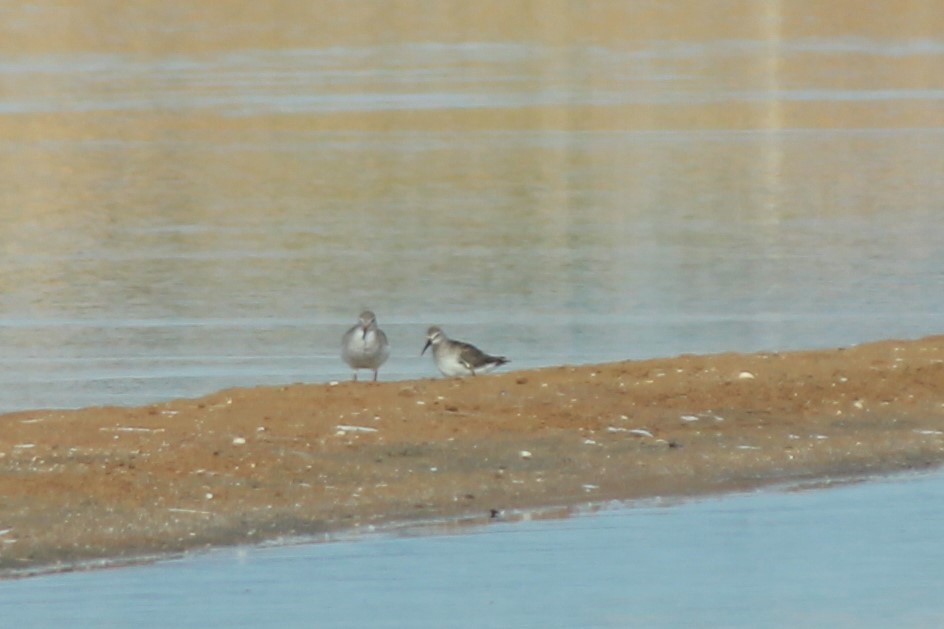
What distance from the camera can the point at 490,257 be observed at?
21.0 metres

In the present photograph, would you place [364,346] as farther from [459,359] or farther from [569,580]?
[569,580]

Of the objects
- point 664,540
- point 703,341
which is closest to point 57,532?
point 664,540

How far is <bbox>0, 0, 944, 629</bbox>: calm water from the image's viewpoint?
8.23 meters

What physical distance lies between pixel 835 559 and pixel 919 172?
66.4 feet

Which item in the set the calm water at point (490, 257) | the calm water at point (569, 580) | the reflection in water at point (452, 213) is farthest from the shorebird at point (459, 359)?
the calm water at point (569, 580)

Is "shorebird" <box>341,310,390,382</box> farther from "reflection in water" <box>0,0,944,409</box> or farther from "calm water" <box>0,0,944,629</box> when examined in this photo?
"reflection in water" <box>0,0,944,409</box>

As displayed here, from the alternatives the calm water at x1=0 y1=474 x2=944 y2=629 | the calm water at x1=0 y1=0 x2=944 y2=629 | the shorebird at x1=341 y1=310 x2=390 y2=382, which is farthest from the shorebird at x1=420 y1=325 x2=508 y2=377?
the calm water at x1=0 y1=474 x2=944 y2=629

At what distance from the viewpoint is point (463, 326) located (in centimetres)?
1720

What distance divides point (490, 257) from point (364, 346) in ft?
24.6

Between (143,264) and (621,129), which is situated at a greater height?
(621,129)

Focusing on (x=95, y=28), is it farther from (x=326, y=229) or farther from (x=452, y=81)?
(x=326, y=229)

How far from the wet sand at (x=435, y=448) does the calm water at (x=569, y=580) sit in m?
0.47

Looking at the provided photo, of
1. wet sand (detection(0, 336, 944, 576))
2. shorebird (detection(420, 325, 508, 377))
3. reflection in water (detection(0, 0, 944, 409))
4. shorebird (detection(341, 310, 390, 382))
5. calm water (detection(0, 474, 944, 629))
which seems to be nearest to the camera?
calm water (detection(0, 474, 944, 629))

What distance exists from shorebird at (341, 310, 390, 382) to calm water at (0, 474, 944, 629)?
13.7 feet
